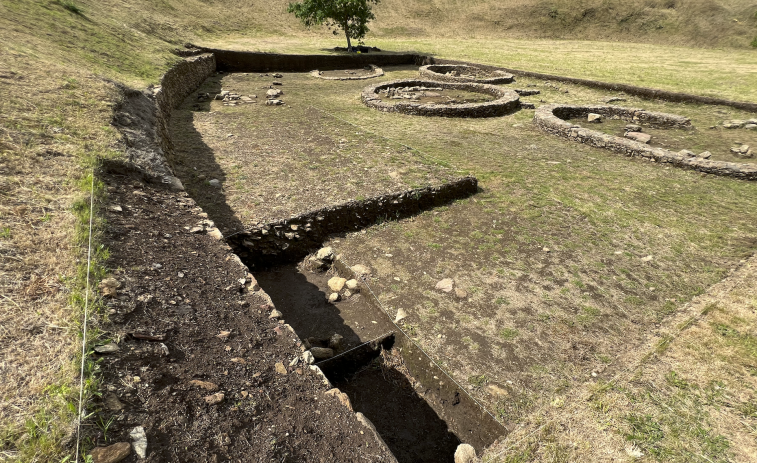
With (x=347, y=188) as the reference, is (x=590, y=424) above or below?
below

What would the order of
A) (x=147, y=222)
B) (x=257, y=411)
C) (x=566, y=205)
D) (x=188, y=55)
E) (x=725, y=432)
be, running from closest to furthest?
(x=257, y=411) < (x=725, y=432) < (x=147, y=222) < (x=566, y=205) < (x=188, y=55)

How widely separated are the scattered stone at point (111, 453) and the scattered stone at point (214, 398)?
15.5 inches

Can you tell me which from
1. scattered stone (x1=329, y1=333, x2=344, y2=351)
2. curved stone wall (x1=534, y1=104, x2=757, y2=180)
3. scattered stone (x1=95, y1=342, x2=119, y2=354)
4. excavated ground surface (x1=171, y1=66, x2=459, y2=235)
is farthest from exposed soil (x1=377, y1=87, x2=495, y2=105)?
scattered stone (x1=95, y1=342, x2=119, y2=354)

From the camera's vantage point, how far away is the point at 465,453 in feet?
8.66

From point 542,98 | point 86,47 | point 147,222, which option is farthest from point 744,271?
point 86,47

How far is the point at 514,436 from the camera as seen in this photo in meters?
2.56

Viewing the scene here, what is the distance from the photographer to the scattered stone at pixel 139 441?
1609 millimetres

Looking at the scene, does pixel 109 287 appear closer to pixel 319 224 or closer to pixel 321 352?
pixel 321 352

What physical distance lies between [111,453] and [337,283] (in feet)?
9.36

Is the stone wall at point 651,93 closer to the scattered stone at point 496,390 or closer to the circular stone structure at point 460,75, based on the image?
the circular stone structure at point 460,75

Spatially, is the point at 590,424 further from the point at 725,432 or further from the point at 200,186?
the point at 200,186

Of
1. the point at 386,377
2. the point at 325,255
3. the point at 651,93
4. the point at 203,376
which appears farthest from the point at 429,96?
the point at 203,376

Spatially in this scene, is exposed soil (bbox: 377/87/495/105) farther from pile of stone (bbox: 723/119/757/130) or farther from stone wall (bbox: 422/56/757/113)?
pile of stone (bbox: 723/119/757/130)

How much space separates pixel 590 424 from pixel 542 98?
12696mm
